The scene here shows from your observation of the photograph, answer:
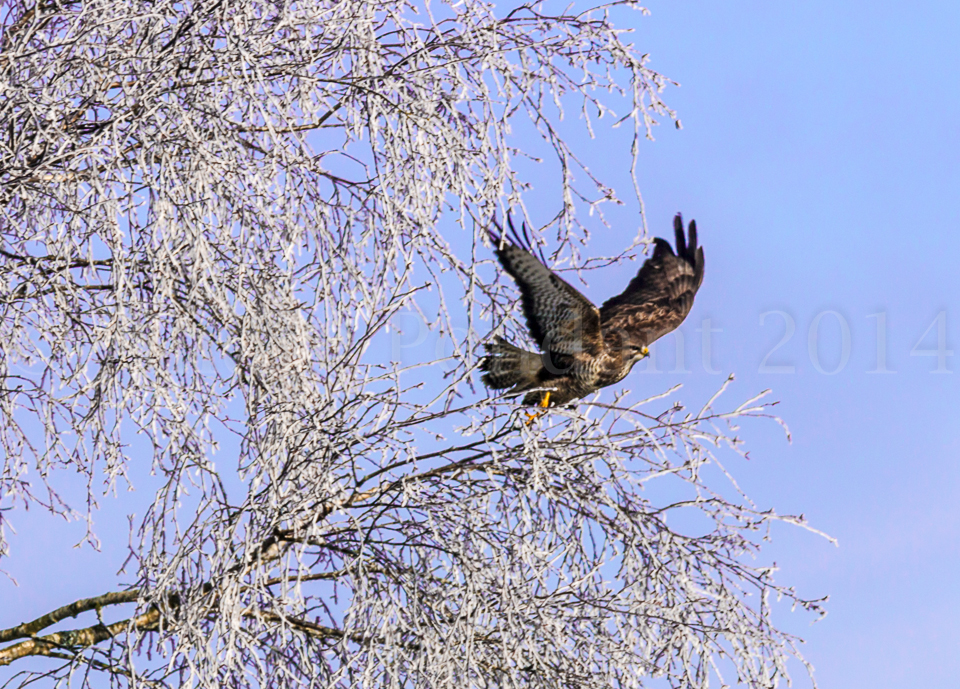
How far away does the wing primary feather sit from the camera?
254 inches

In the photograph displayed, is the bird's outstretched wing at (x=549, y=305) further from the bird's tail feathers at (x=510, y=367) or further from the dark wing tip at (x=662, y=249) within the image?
the dark wing tip at (x=662, y=249)

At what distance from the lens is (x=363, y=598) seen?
146 inches

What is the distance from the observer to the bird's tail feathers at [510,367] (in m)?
5.34

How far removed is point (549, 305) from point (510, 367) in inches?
26.5

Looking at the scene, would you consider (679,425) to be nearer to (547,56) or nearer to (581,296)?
(581,296)

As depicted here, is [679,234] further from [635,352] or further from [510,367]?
[510,367]

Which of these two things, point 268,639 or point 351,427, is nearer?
point 351,427

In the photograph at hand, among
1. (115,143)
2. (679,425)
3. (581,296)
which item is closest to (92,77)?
(115,143)

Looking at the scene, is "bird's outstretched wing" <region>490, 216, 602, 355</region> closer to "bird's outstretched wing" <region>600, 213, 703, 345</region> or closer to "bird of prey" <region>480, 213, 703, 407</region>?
"bird of prey" <region>480, 213, 703, 407</region>

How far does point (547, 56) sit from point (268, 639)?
2902 millimetres

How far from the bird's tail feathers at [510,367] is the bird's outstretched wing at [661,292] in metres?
0.83

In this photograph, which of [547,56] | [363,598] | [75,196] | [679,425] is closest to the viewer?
[363,598]

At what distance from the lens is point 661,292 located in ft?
21.7

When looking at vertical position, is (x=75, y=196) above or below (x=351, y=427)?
above
